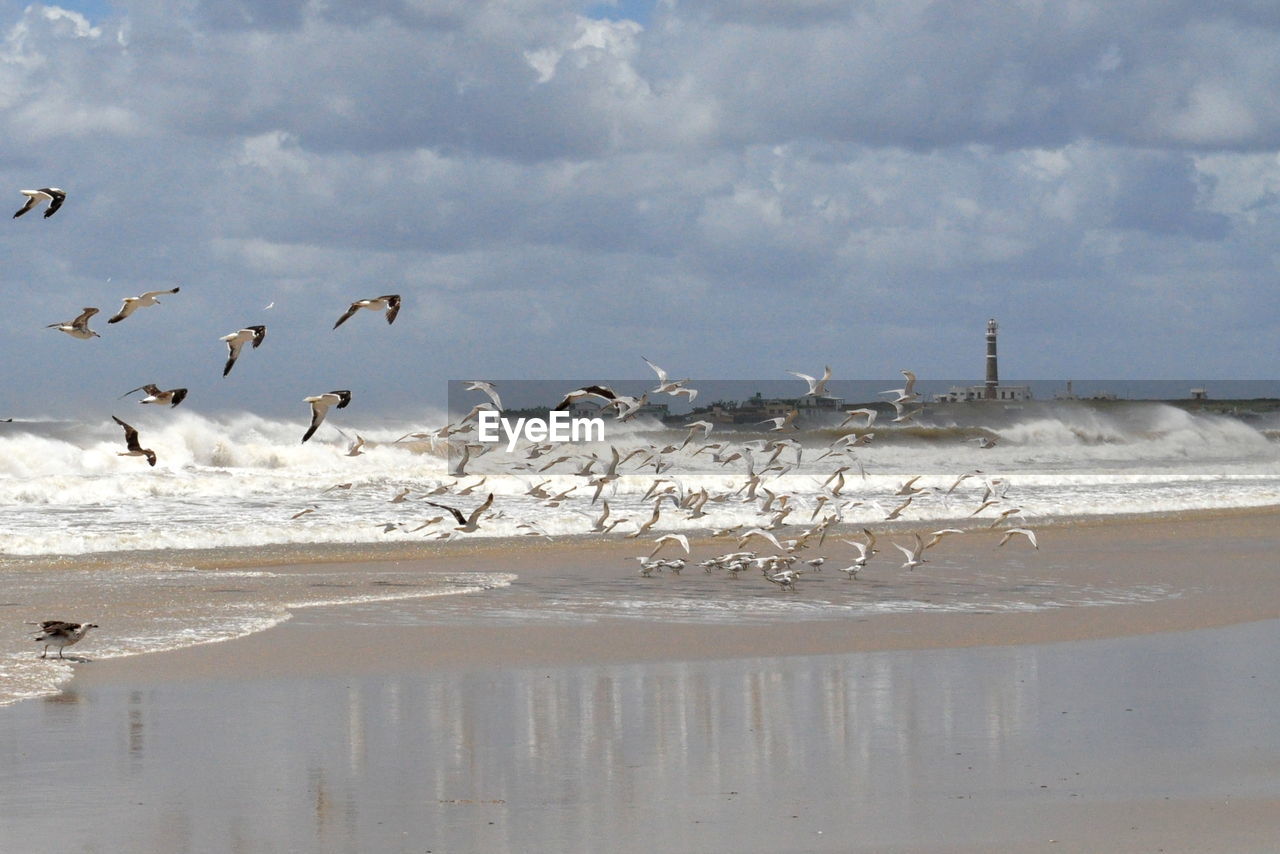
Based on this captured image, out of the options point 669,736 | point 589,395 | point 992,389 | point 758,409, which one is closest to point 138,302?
point 589,395

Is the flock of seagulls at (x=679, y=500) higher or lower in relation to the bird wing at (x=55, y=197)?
lower

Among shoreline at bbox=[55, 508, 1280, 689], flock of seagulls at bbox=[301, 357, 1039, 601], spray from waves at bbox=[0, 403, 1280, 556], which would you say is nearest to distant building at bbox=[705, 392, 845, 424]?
spray from waves at bbox=[0, 403, 1280, 556]

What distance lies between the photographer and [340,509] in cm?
3064

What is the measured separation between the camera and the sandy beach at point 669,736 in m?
7.73

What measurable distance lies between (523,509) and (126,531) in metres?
8.34

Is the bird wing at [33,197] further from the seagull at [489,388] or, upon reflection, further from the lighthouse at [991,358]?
the lighthouse at [991,358]

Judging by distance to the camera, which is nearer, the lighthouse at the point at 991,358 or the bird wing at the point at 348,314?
the bird wing at the point at 348,314

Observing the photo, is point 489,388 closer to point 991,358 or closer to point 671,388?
point 671,388

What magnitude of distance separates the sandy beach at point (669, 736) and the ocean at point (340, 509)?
1.42 metres

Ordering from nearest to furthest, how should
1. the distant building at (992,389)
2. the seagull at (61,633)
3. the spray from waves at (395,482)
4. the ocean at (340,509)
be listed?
1. the seagull at (61,633)
2. the ocean at (340,509)
3. the spray from waves at (395,482)
4. the distant building at (992,389)

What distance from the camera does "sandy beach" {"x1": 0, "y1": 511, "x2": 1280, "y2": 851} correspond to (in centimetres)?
773

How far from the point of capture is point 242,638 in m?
14.6

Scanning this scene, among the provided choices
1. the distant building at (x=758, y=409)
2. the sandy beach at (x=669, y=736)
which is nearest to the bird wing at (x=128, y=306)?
the sandy beach at (x=669, y=736)

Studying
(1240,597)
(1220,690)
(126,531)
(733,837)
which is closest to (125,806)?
(733,837)
